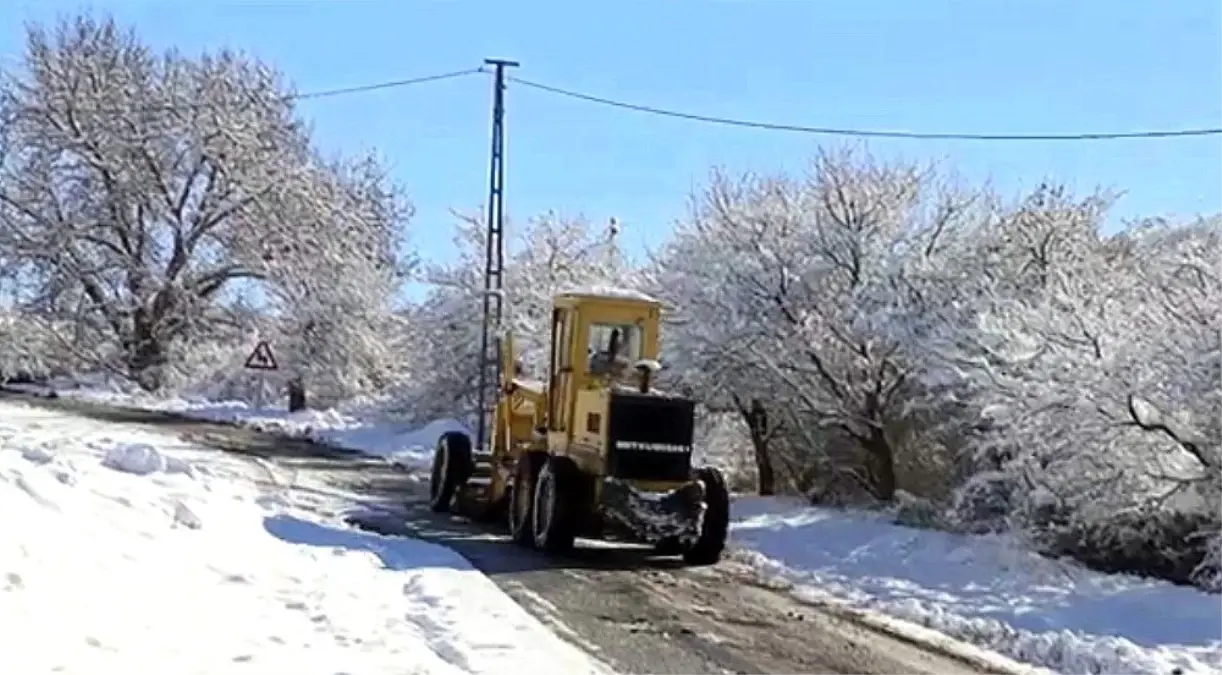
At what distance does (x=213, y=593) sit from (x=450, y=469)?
Result: 9372 millimetres

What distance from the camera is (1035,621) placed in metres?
12.3

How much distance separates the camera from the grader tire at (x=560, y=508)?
1584cm

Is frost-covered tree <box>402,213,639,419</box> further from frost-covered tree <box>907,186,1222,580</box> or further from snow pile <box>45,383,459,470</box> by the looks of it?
frost-covered tree <box>907,186,1222,580</box>

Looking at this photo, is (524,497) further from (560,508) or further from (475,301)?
(475,301)

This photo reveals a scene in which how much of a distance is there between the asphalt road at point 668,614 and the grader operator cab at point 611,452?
0.35 metres

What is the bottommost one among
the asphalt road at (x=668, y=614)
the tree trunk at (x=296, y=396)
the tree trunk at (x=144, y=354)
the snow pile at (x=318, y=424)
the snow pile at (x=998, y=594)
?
the asphalt road at (x=668, y=614)

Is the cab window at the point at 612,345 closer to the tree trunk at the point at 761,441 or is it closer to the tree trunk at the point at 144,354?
the tree trunk at the point at 761,441

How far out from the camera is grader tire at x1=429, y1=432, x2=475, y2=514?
1961 centimetres

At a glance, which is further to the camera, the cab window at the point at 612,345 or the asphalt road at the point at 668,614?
the cab window at the point at 612,345

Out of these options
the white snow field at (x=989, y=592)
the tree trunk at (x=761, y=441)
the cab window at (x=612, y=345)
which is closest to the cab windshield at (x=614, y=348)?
the cab window at (x=612, y=345)

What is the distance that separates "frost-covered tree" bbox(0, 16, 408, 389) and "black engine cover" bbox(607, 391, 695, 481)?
29.9m

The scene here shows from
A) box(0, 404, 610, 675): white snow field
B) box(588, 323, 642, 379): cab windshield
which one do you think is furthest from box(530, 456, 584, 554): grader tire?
box(588, 323, 642, 379): cab windshield

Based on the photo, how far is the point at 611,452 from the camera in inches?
620

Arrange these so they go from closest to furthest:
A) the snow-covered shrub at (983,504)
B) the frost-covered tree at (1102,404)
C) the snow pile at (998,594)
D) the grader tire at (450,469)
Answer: the snow pile at (998,594) → the frost-covered tree at (1102,404) → the snow-covered shrub at (983,504) → the grader tire at (450,469)
